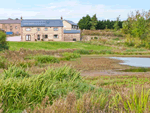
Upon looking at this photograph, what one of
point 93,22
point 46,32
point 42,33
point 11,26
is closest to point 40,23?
point 42,33

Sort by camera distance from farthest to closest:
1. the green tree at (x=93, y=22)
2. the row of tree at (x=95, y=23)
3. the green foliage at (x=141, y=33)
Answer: the row of tree at (x=95, y=23), the green tree at (x=93, y=22), the green foliage at (x=141, y=33)

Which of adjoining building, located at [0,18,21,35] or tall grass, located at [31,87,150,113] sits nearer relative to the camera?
tall grass, located at [31,87,150,113]

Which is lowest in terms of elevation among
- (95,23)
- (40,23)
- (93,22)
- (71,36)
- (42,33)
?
(71,36)

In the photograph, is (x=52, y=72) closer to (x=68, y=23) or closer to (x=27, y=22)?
(x=27, y=22)

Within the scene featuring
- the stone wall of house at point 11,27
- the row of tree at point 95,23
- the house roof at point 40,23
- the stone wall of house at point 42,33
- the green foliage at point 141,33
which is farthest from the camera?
the stone wall of house at point 11,27

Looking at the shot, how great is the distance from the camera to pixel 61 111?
448cm

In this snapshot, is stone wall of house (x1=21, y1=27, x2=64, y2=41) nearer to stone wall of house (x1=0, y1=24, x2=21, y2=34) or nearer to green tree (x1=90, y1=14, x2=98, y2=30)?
green tree (x1=90, y1=14, x2=98, y2=30)

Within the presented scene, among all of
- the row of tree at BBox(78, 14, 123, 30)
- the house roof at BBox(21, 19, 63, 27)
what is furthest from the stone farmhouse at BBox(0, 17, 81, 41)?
the row of tree at BBox(78, 14, 123, 30)

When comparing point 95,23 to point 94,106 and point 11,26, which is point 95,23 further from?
point 94,106

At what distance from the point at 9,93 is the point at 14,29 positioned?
100m

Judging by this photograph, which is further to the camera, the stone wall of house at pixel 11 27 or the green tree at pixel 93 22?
the stone wall of house at pixel 11 27

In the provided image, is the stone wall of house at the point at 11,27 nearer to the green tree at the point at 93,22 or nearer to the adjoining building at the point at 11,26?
the adjoining building at the point at 11,26

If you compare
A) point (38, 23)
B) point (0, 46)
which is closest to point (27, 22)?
point (38, 23)

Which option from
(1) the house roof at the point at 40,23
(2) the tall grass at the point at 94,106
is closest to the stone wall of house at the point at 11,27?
(1) the house roof at the point at 40,23
